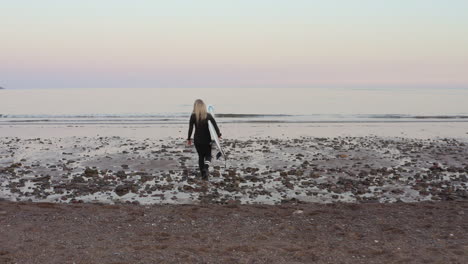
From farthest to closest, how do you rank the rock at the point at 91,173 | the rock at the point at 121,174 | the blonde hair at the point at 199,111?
the rock at the point at 91,173 → the rock at the point at 121,174 → the blonde hair at the point at 199,111

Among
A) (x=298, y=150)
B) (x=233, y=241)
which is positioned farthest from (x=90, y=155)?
(x=233, y=241)

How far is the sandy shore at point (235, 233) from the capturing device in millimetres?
6156

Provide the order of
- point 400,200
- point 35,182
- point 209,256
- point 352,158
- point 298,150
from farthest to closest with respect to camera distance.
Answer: point 298,150 → point 352,158 → point 35,182 → point 400,200 → point 209,256

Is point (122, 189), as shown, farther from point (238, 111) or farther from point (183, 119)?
point (238, 111)

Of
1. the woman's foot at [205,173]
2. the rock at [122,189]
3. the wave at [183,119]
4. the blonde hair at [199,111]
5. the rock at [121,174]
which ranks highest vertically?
the blonde hair at [199,111]

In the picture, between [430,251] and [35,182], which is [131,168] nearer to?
[35,182]

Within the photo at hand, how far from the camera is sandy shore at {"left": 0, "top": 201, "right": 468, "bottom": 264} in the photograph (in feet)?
20.2

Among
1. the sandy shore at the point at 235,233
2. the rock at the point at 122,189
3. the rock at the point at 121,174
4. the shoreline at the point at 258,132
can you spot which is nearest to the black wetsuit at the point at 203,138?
the rock at the point at 122,189

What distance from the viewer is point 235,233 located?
24.1 ft

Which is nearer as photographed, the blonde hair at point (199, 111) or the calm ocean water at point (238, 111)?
the blonde hair at point (199, 111)

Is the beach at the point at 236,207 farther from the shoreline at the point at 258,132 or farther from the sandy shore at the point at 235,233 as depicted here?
the shoreline at the point at 258,132

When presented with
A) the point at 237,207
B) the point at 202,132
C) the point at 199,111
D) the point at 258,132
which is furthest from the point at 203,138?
the point at 258,132

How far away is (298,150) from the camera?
18531 mm

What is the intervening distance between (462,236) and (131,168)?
415 inches
